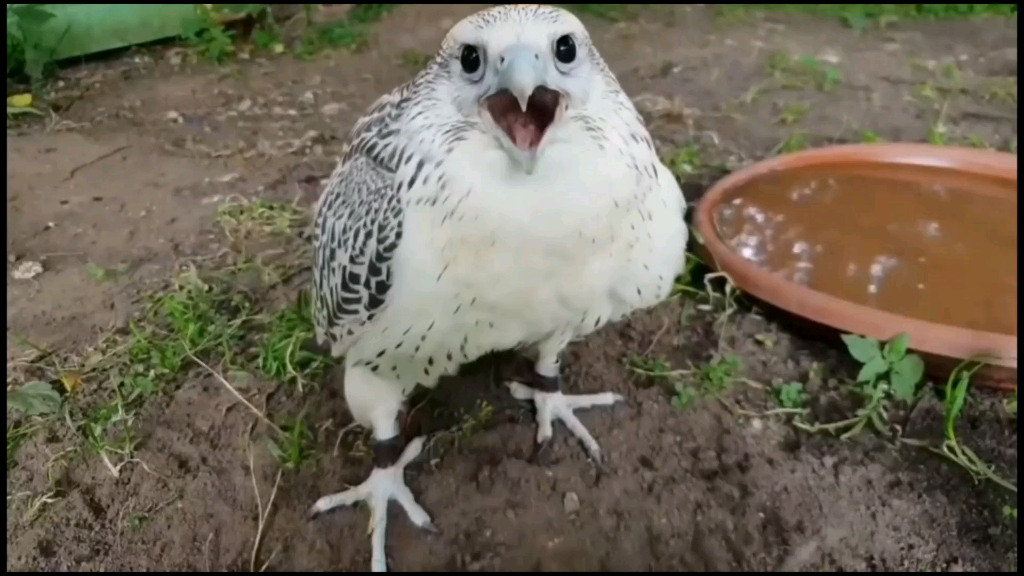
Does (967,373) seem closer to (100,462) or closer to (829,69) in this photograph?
(100,462)

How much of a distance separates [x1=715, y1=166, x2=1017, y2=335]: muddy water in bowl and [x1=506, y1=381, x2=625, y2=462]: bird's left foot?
716 millimetres

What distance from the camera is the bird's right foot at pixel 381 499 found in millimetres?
1905

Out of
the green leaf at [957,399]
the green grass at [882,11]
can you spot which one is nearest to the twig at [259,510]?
the green leaf at [957,399]

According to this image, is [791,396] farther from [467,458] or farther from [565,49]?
[565,49]

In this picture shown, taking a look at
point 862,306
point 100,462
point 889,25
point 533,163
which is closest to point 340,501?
point 100,462

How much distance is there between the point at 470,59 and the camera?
57.2 inches

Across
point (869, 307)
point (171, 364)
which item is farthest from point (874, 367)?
point (171, 364)

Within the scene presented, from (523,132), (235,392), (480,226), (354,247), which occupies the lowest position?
(235,392)

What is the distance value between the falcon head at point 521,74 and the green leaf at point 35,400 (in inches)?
53.9

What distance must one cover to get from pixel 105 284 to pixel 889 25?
13.6 ft

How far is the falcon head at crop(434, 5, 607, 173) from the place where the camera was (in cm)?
136

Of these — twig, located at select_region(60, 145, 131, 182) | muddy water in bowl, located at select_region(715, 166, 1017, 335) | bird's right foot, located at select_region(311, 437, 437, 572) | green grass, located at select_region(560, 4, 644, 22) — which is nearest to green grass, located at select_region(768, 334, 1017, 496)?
muddy water in bowl, located at select_region(715, 166, 1017, 335)

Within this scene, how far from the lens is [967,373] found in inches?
84.4

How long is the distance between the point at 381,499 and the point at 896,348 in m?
1.30
